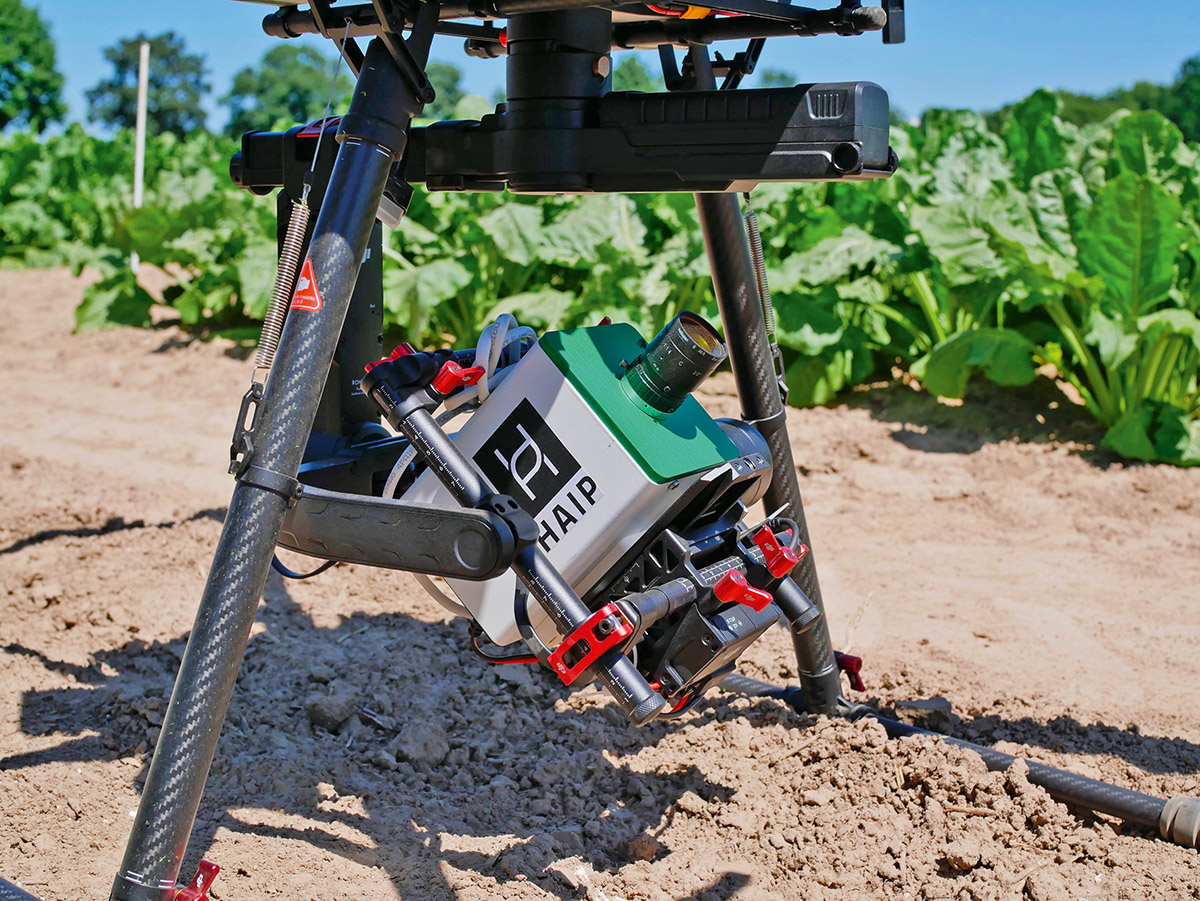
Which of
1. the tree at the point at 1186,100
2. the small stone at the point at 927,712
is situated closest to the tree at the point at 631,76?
the small stone at the point at 927,712

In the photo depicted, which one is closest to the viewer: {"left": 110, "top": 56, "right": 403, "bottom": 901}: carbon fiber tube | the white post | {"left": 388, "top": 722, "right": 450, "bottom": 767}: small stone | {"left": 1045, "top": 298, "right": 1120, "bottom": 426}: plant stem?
{"left": 110, "top": 56, "right": 403, "bottom": 901}: carbon fiber tube

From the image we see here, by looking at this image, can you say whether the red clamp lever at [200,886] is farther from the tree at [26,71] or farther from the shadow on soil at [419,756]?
the tree at [26,71]

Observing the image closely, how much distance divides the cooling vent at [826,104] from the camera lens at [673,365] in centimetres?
37

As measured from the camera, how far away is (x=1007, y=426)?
5672 mm

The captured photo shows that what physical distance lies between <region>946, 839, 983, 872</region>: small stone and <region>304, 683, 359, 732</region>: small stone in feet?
4.45

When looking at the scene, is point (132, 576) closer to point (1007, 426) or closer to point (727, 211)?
point (727, 211)

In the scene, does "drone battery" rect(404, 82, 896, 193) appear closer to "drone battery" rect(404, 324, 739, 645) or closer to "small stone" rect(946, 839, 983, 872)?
"drone battery" rect(404, 324, 739, 645)

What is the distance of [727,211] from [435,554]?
3.33 ft

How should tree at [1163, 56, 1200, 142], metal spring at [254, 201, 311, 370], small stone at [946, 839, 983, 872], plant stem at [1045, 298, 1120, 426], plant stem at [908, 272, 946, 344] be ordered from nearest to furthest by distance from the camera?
metal spring at [254, 201, 311, 370], small stone at [946, 839, 983, 872], plant stem at [1045, 298, 1120, 426], plant stem at [908, 272, 946, 344], tree at [1163, 56, 1200, 142]

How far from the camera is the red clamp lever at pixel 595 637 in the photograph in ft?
5.08

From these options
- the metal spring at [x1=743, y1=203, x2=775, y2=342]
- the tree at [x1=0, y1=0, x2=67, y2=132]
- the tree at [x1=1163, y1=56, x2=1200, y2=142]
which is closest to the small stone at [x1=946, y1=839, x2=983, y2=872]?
the metal spring at [x1=743, y1=203, x2=775, y2=342]

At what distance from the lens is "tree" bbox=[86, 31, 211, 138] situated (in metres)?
67.9

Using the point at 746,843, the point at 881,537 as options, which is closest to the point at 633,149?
the point at 746,843

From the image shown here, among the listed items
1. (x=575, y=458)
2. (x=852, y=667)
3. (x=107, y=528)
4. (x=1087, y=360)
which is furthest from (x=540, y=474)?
(x=1087, y=360)
